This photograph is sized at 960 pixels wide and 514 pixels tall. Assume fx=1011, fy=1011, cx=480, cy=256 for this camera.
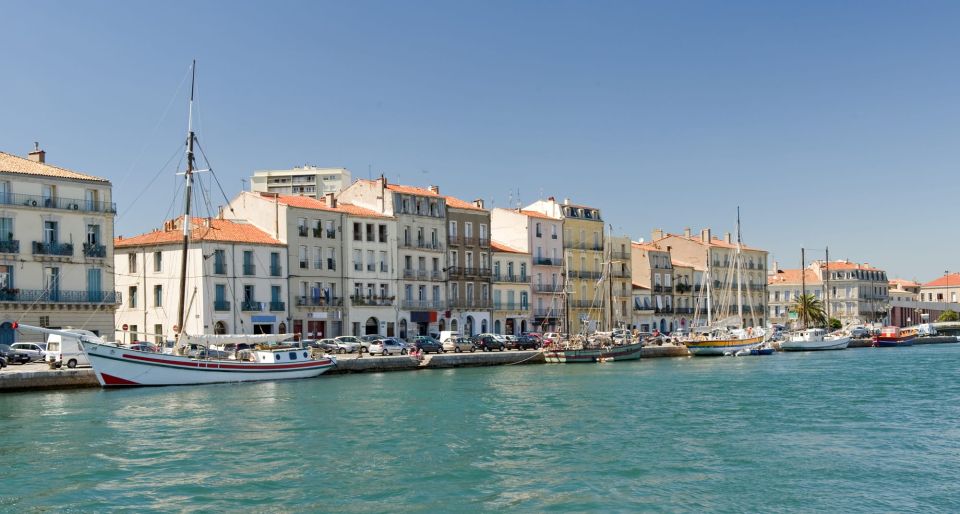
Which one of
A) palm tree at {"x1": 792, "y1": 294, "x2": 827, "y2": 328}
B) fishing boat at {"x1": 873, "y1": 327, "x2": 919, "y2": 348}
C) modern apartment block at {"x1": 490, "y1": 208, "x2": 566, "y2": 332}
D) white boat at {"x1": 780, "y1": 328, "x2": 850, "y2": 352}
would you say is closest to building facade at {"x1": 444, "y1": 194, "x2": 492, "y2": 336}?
modern apartment block at {"x1": 490, "y1": 208, "x2": 566, "y2": 332}

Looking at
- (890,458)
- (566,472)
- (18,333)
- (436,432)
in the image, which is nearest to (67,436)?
(436,432)

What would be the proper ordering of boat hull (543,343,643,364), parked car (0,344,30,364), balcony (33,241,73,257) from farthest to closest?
boat hull (543,343,643,364) < balcony (33,241,73,257) < parked car (0,344,30,364)

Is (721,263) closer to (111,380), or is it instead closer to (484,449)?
(111,380)

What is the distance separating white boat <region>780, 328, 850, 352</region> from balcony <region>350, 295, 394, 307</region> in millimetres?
42548

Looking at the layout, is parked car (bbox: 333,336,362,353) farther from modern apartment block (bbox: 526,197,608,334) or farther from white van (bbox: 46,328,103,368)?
modern apartment block (bbox: 526,197,608,334)

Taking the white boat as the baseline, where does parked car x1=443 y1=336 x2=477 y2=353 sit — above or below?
above

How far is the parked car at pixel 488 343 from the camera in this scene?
70625 millimetres

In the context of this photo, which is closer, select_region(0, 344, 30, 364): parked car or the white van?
the white van

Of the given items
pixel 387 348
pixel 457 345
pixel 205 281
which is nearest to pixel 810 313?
pixel 457 345

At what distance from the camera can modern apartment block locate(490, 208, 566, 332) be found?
9294cm

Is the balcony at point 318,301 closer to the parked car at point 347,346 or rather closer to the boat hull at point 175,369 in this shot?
the parked car at point 347,346

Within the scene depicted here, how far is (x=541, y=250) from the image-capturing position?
309 ft

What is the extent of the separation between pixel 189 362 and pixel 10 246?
15.7m

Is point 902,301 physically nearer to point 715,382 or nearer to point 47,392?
point 715,382
